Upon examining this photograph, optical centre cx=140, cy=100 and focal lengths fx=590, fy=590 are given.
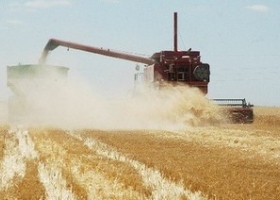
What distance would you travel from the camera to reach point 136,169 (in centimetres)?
1126

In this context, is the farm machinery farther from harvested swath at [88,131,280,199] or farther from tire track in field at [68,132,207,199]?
tire track in field at [68,132,207,199]

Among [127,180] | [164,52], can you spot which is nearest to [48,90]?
[164,52]

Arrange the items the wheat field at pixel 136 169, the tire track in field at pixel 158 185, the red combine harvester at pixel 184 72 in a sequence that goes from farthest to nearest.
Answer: the red combine harvester at pixel 184 72 → the wheat field at pixel 136 169 → the tire track in field at pixel 158 185

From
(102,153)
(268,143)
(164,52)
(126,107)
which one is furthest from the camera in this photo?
(126,107)

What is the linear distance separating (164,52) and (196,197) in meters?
22.9

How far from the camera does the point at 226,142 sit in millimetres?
18922

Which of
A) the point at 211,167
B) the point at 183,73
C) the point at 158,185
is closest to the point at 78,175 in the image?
the point at 158,185

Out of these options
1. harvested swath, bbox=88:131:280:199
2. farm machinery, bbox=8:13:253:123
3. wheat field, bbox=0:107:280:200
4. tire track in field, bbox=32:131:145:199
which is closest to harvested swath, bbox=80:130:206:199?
wheat field, bbox=0:107:280:200

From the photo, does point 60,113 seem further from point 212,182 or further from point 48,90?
point 212,182

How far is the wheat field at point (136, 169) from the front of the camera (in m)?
8.71

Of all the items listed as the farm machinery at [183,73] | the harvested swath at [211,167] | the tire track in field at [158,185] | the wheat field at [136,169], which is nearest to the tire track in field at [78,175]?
the wheat field at [136,169]

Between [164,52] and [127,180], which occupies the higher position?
[164,52]

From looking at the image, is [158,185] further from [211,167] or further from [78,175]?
[211,167]

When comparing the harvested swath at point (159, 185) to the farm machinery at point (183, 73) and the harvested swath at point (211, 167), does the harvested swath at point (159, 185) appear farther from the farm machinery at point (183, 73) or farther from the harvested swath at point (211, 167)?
the farm machinery at point (183, 73)
